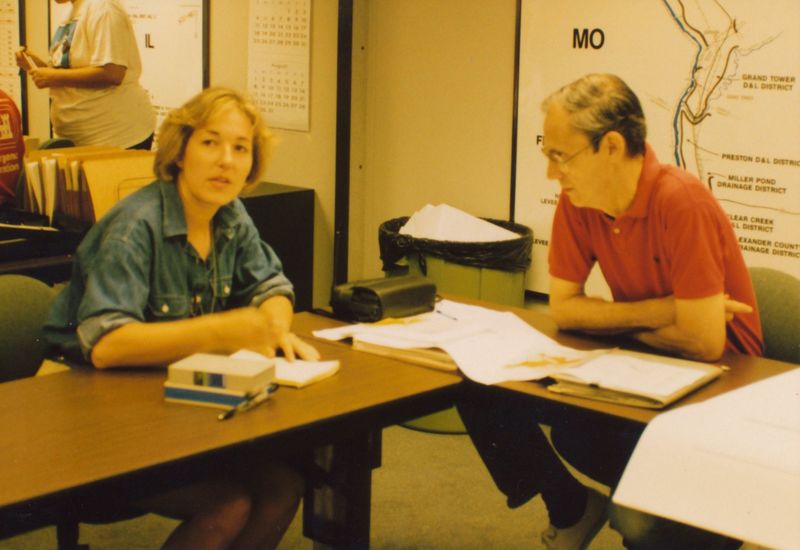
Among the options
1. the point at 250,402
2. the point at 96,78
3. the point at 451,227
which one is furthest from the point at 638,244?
the point at 96,78

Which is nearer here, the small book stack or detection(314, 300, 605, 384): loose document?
the small book stack

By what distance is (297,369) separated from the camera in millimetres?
1872

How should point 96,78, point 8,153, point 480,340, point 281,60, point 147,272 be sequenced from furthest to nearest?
point 281,60
point 96,78
point 8,153
point 480,340
point 147,272

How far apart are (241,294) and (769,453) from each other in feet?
4.10

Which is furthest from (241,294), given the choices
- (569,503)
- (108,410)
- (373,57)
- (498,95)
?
(373,57)

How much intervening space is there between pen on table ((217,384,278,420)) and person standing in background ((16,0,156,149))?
2917 millimetres

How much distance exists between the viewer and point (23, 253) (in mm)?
2992

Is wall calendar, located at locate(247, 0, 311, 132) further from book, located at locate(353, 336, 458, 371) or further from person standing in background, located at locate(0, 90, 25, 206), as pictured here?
book, located at locate(353, 336, 458, 371)

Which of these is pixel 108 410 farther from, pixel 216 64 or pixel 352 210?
pixel 216 64

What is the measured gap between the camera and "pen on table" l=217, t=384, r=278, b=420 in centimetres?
162

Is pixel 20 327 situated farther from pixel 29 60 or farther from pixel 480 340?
pixel 29 60

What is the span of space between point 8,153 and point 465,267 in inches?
65.6

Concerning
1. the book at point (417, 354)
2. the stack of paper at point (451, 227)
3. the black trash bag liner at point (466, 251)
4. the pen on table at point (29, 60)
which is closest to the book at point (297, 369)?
the book at point (417, 354)

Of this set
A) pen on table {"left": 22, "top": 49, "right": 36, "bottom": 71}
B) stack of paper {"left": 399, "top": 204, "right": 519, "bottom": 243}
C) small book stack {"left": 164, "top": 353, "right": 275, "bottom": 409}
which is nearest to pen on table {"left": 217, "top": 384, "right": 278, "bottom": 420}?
small book stack {"left": 164, "top": 353, "right": 275, "bottom": 409}
